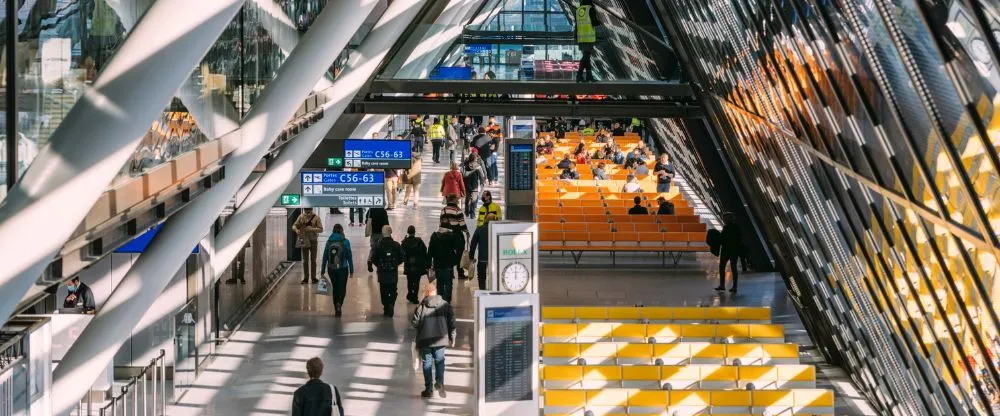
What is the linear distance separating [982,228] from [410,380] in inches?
400

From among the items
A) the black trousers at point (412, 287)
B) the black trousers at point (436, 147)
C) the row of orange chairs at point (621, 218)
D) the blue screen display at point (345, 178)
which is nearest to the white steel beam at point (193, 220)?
the blue screen display at point (345, 178)

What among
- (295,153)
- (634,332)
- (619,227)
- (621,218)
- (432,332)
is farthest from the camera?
(621,218)

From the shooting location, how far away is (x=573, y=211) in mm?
29922

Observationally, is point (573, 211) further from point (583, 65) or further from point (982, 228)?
point (982, 228)

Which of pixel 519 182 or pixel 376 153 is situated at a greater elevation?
pixel 376 153

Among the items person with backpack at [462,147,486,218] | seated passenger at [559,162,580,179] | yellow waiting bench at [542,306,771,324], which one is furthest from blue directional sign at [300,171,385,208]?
seated passenger at [559,162,580,179]

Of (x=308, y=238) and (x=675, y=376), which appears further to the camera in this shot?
(x=308, y=238)


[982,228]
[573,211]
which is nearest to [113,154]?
[982,228]

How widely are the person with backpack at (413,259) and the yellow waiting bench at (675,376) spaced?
6.30m

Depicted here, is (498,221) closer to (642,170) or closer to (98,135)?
(98,135)

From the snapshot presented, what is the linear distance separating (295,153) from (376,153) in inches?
173

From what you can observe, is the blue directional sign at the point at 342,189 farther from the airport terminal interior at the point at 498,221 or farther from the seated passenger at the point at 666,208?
the seated passenger at the point at 666,208

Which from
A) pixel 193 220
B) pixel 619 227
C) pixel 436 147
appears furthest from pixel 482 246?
pixel 436 147

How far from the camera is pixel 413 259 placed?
21.5m
